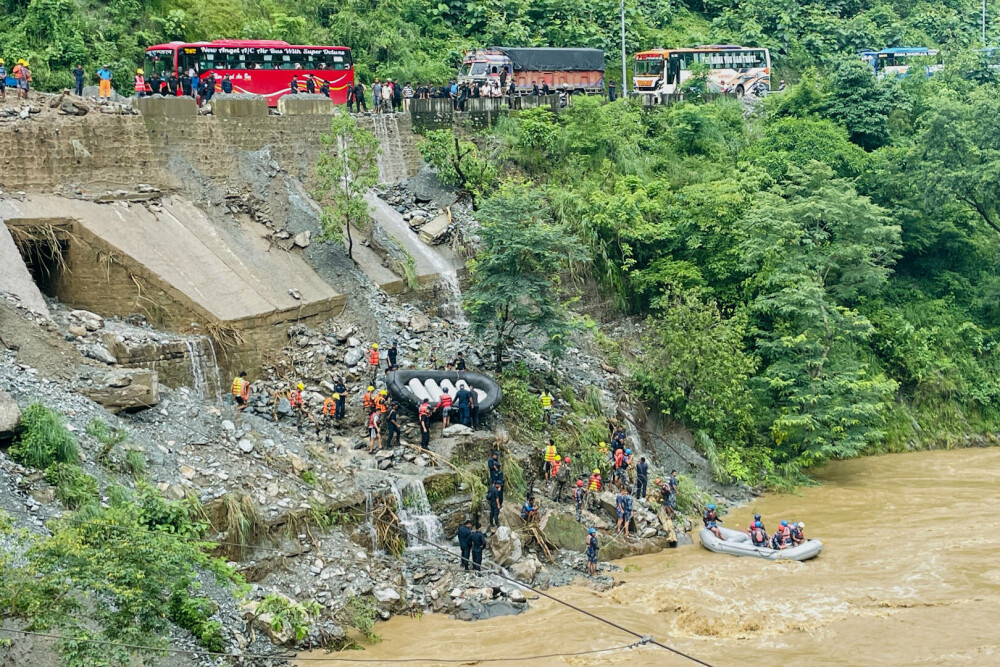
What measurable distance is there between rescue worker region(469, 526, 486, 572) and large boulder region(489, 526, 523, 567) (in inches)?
18.5

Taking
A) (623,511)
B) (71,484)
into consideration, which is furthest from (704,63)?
(71,484)

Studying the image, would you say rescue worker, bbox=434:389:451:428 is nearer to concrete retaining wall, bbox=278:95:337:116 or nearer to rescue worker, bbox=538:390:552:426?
rescue worker, bbox=538:390:552:426

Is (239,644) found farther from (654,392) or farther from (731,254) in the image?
(731,254)

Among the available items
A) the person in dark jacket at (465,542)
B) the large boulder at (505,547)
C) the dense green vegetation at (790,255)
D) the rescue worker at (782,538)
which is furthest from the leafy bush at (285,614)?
the dense green vegetation at (790,255)

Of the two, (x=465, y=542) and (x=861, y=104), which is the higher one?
(x=861, y=104)

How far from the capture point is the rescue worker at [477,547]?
21.0 meters

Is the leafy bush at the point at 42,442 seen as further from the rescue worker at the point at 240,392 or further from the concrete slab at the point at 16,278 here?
the rescue worker at the point at 240,392

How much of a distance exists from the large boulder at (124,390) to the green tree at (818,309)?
14689mm

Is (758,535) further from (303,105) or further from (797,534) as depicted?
(303,105)

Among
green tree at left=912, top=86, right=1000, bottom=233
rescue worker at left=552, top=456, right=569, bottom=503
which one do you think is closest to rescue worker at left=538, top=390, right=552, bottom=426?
rescue worker at left=552, top=456, right=569, bottom=503

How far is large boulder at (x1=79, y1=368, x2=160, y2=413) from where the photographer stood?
2097 cm

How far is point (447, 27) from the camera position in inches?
1731

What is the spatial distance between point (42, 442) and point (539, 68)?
25765 millimetres

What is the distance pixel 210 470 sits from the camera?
2028 centimetres
